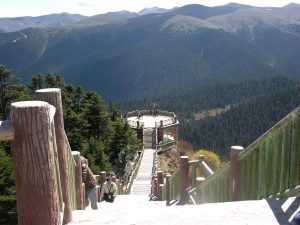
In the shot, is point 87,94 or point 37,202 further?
point 87,94

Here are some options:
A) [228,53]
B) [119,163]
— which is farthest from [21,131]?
[228,53]

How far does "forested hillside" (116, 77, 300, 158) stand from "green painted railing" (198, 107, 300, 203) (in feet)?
211

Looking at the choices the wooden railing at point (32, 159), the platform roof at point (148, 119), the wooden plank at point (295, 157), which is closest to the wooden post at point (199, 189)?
the wooden plank at point (295, 157)

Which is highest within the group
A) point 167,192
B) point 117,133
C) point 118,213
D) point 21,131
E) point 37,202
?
point 21,131

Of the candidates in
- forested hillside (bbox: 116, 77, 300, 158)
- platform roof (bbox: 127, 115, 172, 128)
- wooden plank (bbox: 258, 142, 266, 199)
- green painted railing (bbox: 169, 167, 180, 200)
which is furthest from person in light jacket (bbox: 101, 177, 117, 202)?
forested hillside (bbox: 116, 77, 300, 158)

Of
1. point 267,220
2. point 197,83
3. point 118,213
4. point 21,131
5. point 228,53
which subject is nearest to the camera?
point 21,131

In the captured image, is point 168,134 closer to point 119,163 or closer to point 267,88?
point 119,163

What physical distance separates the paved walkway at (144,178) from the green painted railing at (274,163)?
15.6 metres

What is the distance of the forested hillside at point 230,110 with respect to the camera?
74.9 metres

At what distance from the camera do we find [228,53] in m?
198

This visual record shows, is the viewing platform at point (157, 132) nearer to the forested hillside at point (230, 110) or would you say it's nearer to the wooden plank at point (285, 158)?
the forested hillside at point (230, 110)

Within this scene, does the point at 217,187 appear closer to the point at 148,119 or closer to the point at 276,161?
the point at 276,161

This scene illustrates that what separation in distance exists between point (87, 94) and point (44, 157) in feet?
96.1

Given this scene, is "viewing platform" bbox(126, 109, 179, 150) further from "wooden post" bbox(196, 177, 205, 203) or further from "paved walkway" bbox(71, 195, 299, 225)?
"paved walkway" bbox(71, 195, 299, 225)
